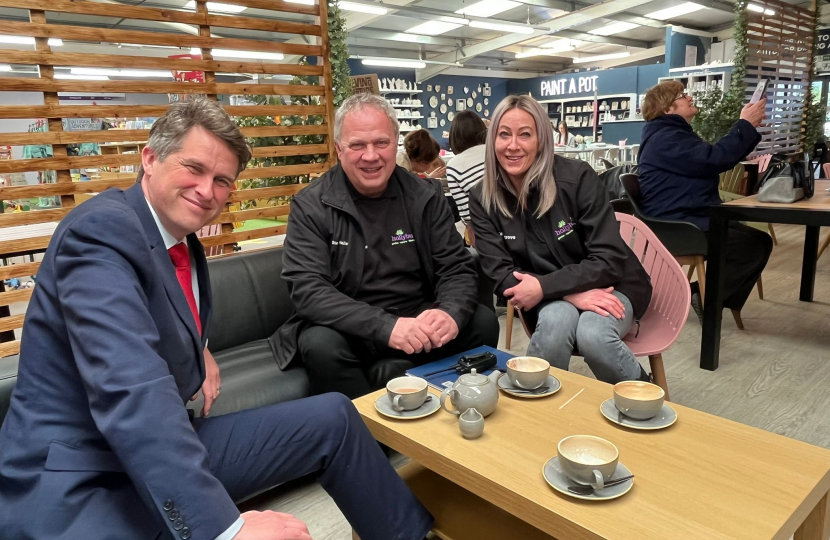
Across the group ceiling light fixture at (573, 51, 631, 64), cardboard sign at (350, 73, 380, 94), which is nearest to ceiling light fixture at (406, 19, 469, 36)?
ceiling light fixture at (573, 51, 631, 64)

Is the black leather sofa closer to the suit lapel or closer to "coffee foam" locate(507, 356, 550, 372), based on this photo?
"coffee foam" locate(507, 356, 550, 372)

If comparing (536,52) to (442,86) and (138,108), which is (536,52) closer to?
(442,86)

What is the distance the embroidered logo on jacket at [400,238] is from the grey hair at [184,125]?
1091 mm

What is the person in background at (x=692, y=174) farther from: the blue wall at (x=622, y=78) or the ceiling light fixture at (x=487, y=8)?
the blue wall at (x=622, y=78)

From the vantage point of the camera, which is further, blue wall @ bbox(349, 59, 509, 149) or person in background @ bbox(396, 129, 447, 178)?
blue wall @ bbox(349, 59, 509, 149)

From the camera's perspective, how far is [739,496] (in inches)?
44.9

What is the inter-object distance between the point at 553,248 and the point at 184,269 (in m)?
1.41

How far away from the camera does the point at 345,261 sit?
229 centimetres

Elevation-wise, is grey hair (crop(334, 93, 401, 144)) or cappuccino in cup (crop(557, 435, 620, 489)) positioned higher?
grey hair (crop(334, 93, 401, 144))

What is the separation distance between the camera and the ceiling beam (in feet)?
34.8

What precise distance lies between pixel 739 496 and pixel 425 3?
423 inches

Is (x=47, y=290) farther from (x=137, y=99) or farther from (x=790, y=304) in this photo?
(x=137, y=99)

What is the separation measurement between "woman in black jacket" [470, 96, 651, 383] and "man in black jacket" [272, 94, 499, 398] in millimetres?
199

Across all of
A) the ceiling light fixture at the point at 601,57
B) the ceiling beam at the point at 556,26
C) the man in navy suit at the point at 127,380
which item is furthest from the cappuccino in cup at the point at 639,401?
the ceiling light fixture at the point at 601,57
